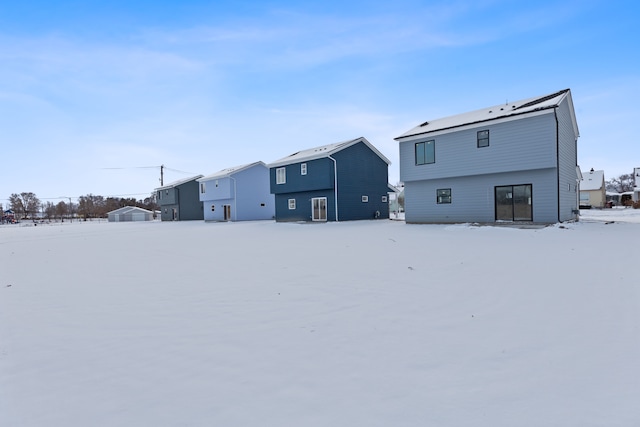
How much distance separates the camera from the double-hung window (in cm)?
1997

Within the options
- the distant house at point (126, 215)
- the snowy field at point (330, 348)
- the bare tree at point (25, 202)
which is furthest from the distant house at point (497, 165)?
the bare tree at point (25, 202)

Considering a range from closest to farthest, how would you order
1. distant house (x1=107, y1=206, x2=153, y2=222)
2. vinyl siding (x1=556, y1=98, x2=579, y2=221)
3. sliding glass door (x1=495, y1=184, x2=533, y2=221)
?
1. vinyl siding (x1=556, y1=98, x2=579, y2=221)
2. sliding glass door (x1=495, y1=184, x2=533, y2=221)
3. distant house (x1=107, y1=206, x2=153, y2=222)

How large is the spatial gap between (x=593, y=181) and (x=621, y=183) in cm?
4820

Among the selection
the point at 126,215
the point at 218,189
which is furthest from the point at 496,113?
the point at 126,215

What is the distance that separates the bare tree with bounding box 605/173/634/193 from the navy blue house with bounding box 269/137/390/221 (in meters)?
89.0

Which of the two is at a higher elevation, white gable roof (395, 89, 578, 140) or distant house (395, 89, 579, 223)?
white gable roof (395, 89, 578, 140)

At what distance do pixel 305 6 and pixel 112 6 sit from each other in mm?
7758

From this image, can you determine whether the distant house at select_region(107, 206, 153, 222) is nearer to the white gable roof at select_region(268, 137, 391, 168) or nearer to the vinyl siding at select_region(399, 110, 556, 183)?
the white gable roof at select_region(268, 137, 391, 168)

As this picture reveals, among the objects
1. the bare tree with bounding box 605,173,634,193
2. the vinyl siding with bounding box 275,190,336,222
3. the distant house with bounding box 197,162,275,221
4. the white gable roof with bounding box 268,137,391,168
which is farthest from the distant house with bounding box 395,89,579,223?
the bare tree with bounding box 605,173,634,193

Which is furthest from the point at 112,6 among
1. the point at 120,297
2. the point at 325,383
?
the point at 325,383

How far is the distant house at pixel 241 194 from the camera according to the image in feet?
114

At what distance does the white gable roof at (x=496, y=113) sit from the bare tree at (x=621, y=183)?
3410 inches

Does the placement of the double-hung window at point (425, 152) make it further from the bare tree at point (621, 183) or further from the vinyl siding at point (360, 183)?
the bare tree at point (621, 183)

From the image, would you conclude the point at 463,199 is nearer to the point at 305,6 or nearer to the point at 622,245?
the point at 622,245
